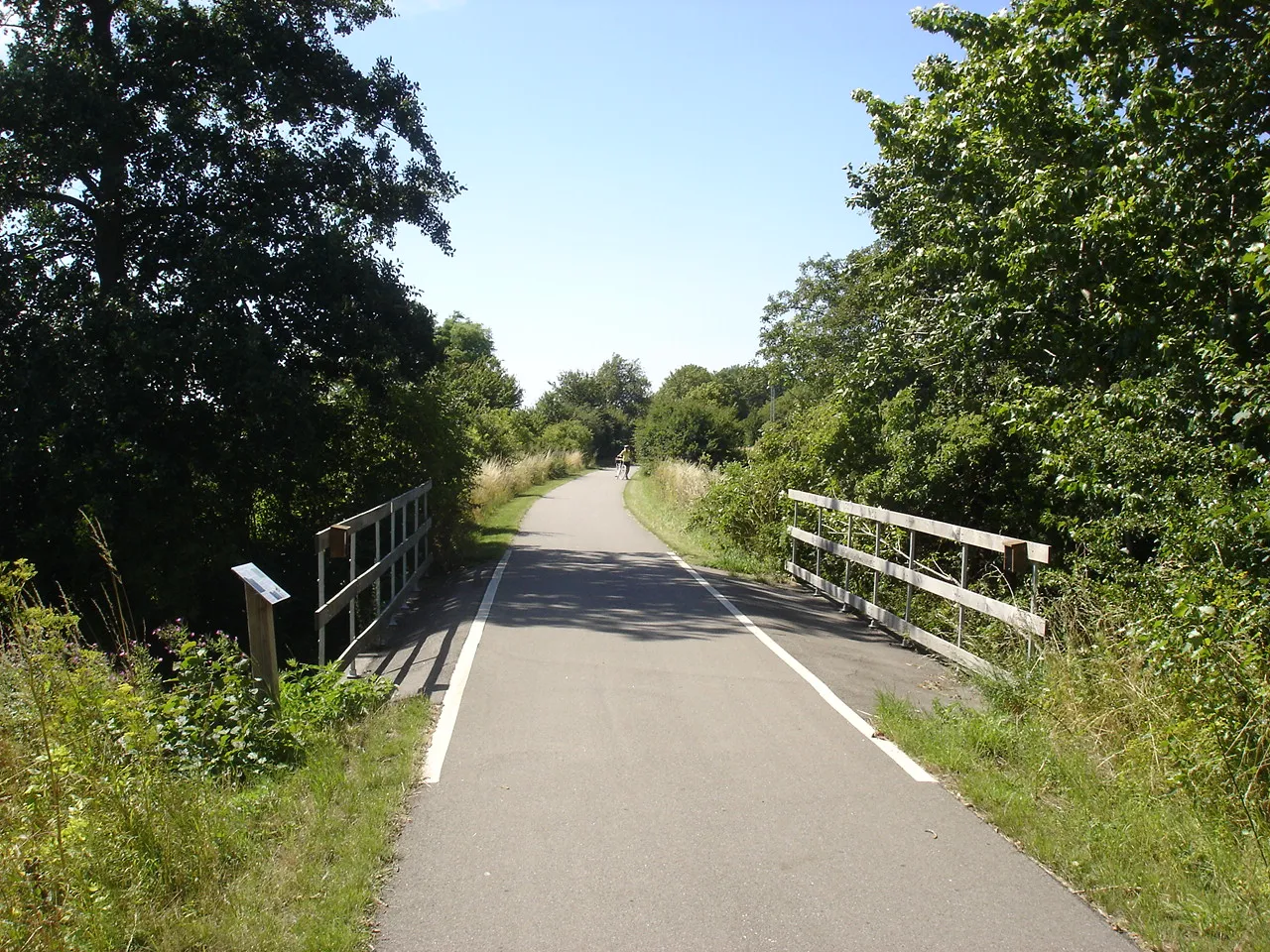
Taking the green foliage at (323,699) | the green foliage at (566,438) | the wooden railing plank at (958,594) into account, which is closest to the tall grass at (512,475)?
the green foliage at (566,438)

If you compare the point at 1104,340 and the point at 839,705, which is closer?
the point at 839,705

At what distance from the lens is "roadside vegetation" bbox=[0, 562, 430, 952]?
13.1 feet

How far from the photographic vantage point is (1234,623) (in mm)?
5523

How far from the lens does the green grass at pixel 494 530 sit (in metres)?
19.2

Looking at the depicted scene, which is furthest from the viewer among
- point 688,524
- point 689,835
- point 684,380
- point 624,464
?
point 684,380

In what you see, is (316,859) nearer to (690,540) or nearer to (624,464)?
(690,540)

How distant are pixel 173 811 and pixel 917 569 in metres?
8.22

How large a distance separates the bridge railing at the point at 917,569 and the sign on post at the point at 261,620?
5329 millimetres

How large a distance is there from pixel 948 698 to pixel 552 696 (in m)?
3.19

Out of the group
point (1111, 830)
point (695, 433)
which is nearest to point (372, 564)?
point (1111, 830)

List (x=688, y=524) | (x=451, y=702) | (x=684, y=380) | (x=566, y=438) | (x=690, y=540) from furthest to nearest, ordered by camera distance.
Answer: (x=684, y=380), (x=566, y=438), (x=688, y=524), (x=690, y=540), (x=451, y=702)

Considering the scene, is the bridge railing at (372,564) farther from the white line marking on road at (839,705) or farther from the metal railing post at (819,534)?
the metal railing post at (819,534)

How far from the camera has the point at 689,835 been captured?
5.14 metres

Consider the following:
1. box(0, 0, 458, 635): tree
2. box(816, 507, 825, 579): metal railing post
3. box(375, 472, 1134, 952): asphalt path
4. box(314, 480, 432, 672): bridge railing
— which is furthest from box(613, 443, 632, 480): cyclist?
box(375, 472, 1134, 952): asphalt path
